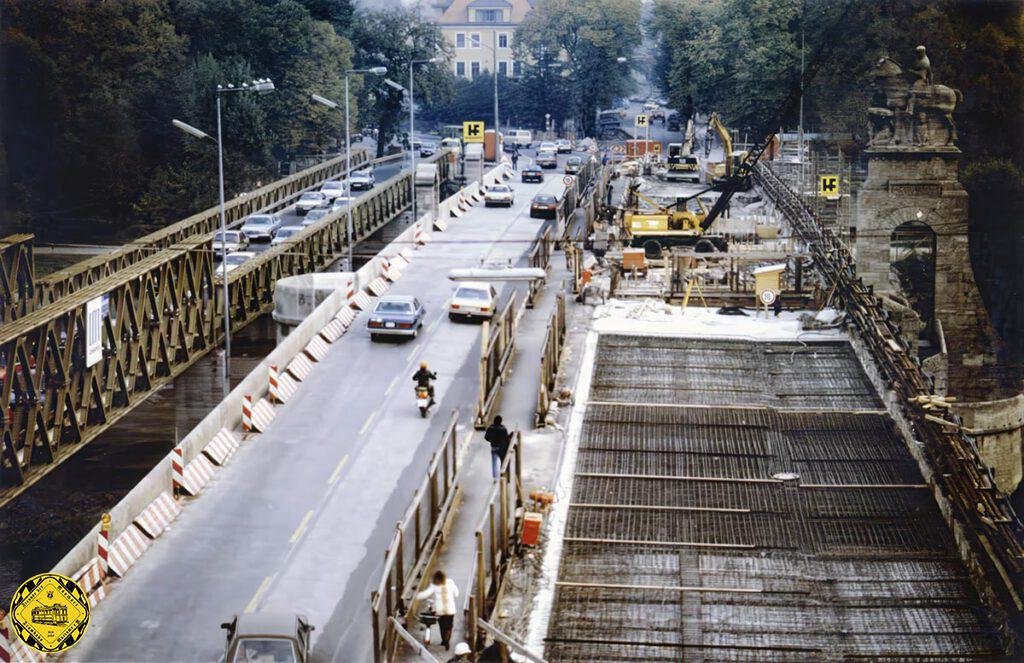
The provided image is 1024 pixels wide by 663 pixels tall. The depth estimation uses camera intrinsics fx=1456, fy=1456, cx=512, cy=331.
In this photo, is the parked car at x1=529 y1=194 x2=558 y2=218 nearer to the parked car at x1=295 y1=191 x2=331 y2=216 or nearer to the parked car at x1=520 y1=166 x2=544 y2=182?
the parked car at x1=295 y1=191 x2=331 y2=216

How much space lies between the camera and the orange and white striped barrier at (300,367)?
48.9m

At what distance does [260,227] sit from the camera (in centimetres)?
8525

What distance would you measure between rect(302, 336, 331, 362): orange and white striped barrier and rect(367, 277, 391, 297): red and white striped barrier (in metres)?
8.57

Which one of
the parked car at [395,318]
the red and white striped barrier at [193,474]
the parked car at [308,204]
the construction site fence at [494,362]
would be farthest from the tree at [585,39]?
the red and white striped barrier at [193,474]

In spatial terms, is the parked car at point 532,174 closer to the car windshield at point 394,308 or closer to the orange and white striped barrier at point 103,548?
the car windshield at point 394,308

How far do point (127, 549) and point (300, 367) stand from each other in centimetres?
1625

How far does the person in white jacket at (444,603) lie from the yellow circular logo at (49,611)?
687cm

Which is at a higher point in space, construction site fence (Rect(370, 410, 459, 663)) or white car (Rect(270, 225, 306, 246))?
white car (Rect(270, 225, 306, 246))

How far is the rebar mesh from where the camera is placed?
97.6 feet

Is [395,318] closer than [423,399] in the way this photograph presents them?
No

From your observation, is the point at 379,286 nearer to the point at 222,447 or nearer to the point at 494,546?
the point at 222,447

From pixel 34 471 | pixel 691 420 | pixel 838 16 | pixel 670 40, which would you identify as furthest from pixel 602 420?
pixel 670 40

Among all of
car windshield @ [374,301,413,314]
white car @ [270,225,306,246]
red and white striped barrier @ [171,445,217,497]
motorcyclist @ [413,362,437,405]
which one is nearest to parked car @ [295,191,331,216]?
white car @ [270,225,306,246]

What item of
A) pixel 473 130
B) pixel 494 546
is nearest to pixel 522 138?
pixel 473 130
